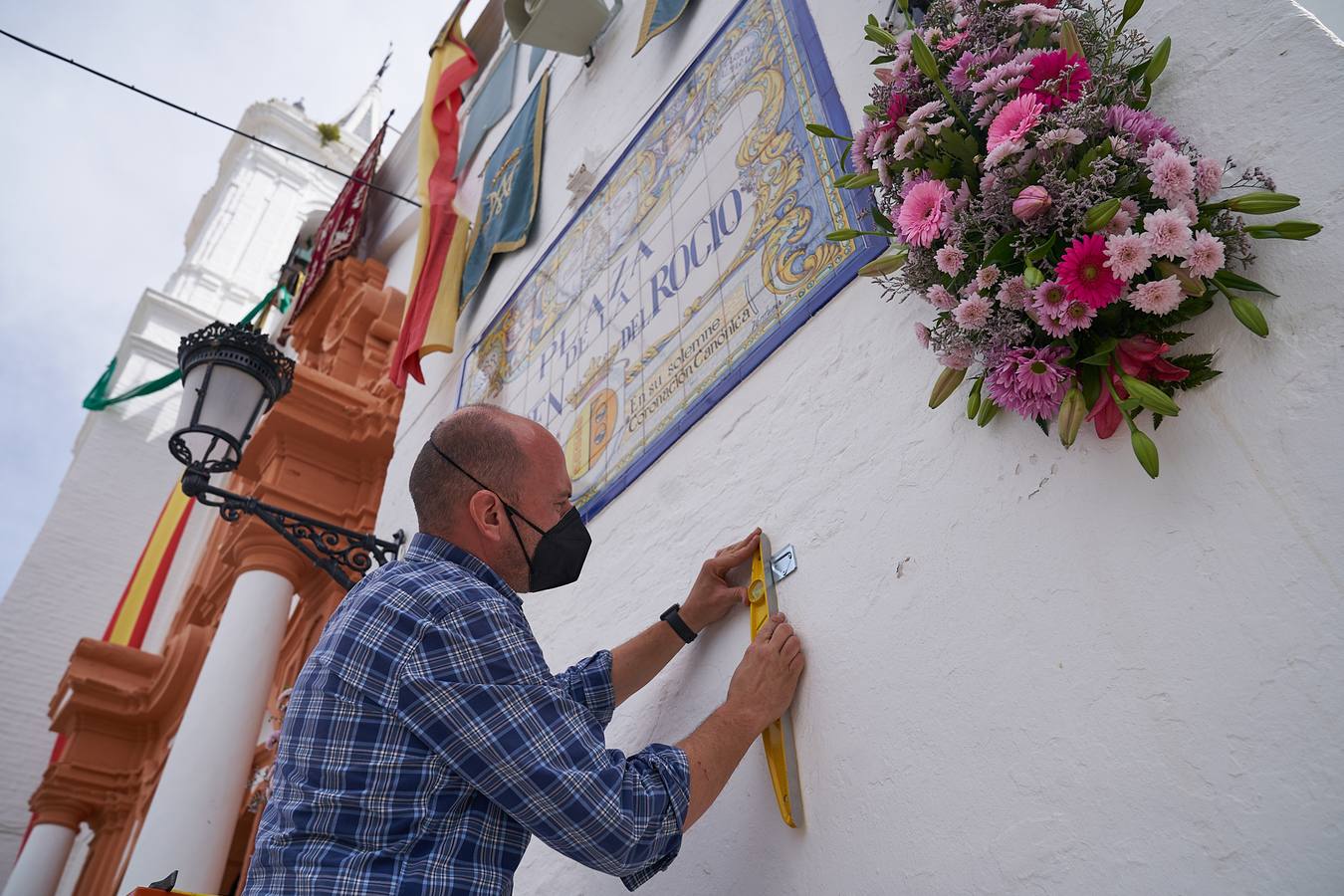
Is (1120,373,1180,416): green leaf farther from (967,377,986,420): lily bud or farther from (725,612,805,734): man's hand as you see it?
(725,612,805,734): man's hand

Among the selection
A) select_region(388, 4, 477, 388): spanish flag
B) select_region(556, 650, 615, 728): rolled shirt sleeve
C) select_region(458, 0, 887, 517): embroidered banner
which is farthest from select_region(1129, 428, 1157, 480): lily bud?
select_region(388, 4, 477, 388): spanish flag

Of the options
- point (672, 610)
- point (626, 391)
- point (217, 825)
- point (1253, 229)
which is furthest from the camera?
point (217, 825)

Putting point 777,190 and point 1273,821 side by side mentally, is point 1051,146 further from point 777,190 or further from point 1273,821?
point 777,190

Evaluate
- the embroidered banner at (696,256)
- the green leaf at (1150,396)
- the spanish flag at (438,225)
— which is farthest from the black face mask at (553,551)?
the spanish flag at (438,225)

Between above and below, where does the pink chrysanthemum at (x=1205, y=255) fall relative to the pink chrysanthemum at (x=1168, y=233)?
below

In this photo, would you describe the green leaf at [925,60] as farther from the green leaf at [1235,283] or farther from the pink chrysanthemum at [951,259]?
the green leaf at [1235,283]

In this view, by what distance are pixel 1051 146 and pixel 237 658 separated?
4522 millimetres

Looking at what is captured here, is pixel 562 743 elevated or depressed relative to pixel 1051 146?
depressed

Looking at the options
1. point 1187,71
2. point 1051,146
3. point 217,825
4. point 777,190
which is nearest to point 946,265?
point 1051,146

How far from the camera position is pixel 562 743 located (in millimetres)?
1530

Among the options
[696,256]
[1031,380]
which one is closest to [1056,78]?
[1031,380]

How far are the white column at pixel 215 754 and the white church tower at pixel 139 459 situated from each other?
16.8 feet

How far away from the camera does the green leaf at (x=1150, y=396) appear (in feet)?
4.30

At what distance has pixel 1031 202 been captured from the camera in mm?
1410
